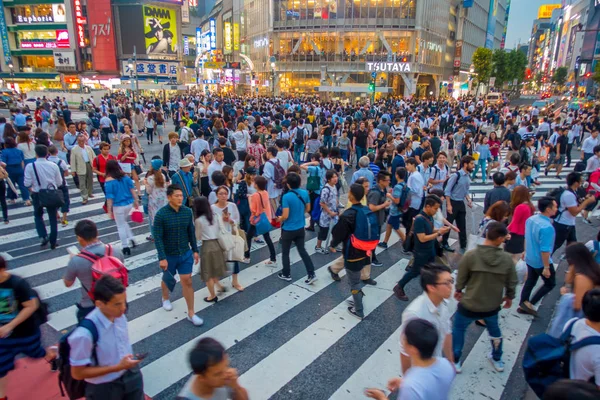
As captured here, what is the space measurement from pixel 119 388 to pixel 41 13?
269 ft

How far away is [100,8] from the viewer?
65.2m

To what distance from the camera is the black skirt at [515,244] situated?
590 centimetres

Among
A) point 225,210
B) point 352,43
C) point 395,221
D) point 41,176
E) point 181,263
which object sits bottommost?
point 395,221

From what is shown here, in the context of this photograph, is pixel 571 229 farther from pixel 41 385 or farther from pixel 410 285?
pixel 41 385

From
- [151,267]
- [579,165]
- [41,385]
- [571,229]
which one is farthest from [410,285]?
[579,165]

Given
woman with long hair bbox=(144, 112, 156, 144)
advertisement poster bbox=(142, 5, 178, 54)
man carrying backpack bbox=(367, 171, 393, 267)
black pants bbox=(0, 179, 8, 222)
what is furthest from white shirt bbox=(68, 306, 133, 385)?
advertisement poster bbox=(142, 5, 178, 54)

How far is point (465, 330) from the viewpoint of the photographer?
14.1ft

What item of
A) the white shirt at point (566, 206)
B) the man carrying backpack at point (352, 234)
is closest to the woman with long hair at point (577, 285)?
the man carrying backpack at point (352, 234)

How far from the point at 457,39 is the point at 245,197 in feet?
271

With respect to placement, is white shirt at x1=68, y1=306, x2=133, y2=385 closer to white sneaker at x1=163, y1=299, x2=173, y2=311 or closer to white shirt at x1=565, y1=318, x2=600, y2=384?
white sneaker at x1=163, y1=299, x2=173, y2=311

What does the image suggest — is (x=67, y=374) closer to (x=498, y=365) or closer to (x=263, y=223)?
(x=263, y=223)

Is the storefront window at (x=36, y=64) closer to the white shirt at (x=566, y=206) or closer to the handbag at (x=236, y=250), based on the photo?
the handbag at (x=236, y=250)

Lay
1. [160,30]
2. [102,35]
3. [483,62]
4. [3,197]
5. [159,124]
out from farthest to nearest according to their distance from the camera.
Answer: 1. [160,30]
2. [102,35]
3. [483,62]
4. [159,124]
5. [3,197]

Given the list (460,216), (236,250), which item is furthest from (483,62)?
(236,250)
